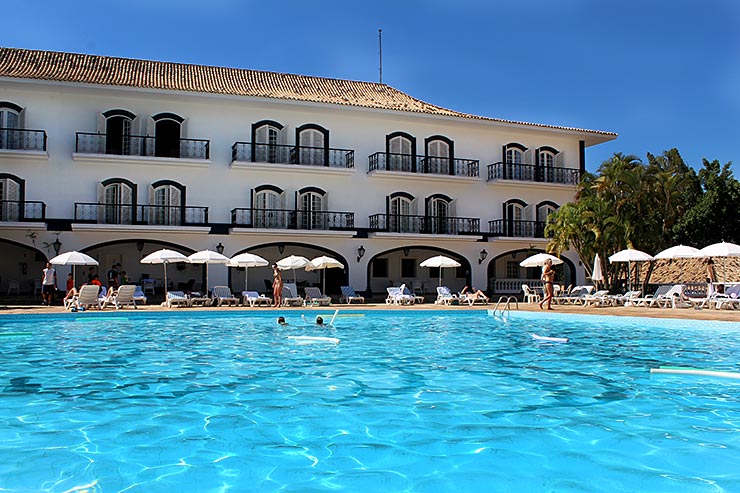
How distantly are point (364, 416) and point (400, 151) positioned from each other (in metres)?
23.2

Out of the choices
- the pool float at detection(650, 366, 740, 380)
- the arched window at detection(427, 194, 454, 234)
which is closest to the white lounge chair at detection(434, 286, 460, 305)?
the arched window at detection(427, 194, 454, 234)

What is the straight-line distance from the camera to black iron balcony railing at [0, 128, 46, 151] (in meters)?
23.8

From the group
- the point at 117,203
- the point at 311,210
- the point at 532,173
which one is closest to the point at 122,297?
the point at 117,203

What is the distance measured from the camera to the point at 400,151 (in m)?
29.1

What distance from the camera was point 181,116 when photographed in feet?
84.6

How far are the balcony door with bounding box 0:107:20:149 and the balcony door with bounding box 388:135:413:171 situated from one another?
47.7 feet

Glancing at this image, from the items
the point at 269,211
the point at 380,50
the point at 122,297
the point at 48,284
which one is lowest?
the point at 122,297

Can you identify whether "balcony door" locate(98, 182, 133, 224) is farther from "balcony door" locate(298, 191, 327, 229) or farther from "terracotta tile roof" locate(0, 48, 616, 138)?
"balcony door" locate(298, 191, 327, 229)

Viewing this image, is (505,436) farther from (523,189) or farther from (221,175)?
(523,189)

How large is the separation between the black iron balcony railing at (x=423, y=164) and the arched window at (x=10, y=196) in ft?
45.0

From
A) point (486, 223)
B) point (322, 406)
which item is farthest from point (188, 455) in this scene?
point (486, 223)

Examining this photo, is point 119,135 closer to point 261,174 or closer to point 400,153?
point 261,174

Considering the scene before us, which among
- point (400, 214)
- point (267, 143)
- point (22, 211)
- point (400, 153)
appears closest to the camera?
point (22, 211)

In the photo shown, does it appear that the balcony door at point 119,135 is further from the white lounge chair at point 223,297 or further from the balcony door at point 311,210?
the balcony door at point 311,210
